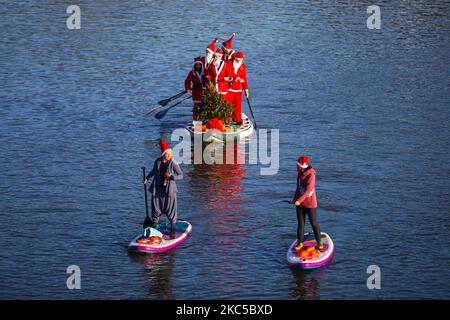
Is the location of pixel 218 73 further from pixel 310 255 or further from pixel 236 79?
pixel 310 255

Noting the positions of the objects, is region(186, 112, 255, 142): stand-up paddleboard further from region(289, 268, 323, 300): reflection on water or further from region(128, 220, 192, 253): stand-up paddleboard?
region(289, 268, 323, 300): reflection on water

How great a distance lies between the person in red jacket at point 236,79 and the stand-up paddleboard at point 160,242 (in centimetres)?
916

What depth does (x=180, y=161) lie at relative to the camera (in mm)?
26875

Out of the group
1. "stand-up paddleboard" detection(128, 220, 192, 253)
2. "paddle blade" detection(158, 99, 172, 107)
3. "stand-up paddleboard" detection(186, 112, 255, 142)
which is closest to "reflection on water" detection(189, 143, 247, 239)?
"stand-up paddleboard" detection(186, 112, 255, 142)

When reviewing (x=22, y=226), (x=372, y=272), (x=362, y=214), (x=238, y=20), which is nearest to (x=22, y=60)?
(x=238, y=20)

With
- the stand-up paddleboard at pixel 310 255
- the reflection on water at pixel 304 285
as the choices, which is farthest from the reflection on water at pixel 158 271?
the stand-up paddleboard at pixel 310 255

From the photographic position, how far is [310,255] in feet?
63.7

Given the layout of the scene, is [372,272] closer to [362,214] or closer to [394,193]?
[362,214]

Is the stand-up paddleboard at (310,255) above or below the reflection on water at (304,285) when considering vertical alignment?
above

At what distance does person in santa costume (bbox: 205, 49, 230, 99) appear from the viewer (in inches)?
1133

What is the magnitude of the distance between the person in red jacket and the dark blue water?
1.84 meters

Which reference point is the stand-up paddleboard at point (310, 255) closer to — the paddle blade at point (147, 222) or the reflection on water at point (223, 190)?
the reflection on water at point (223, 190)

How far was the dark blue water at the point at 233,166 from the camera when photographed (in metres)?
19.2
